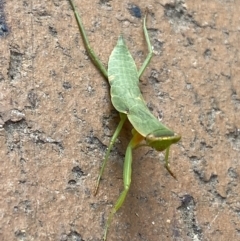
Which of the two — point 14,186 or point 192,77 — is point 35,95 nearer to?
point 14,186

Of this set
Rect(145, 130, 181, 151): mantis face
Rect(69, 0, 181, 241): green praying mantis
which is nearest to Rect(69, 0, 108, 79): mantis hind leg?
Rect(69, 0, 181, 241): green praying mantis

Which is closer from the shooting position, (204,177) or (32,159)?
(32,159)

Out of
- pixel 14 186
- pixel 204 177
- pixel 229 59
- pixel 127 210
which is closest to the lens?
pixel 14 186

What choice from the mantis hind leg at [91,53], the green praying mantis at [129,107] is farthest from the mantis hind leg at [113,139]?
the mantis hind leg at [91,53]

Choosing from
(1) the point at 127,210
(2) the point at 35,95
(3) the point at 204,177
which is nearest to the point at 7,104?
(2) the point at 35,95

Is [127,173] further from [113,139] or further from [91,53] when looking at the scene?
[91,53]

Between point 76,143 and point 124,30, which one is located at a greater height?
point 124,30

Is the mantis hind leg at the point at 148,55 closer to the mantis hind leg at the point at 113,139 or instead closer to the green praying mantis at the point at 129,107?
the green praying mantis at the point at 129,107
